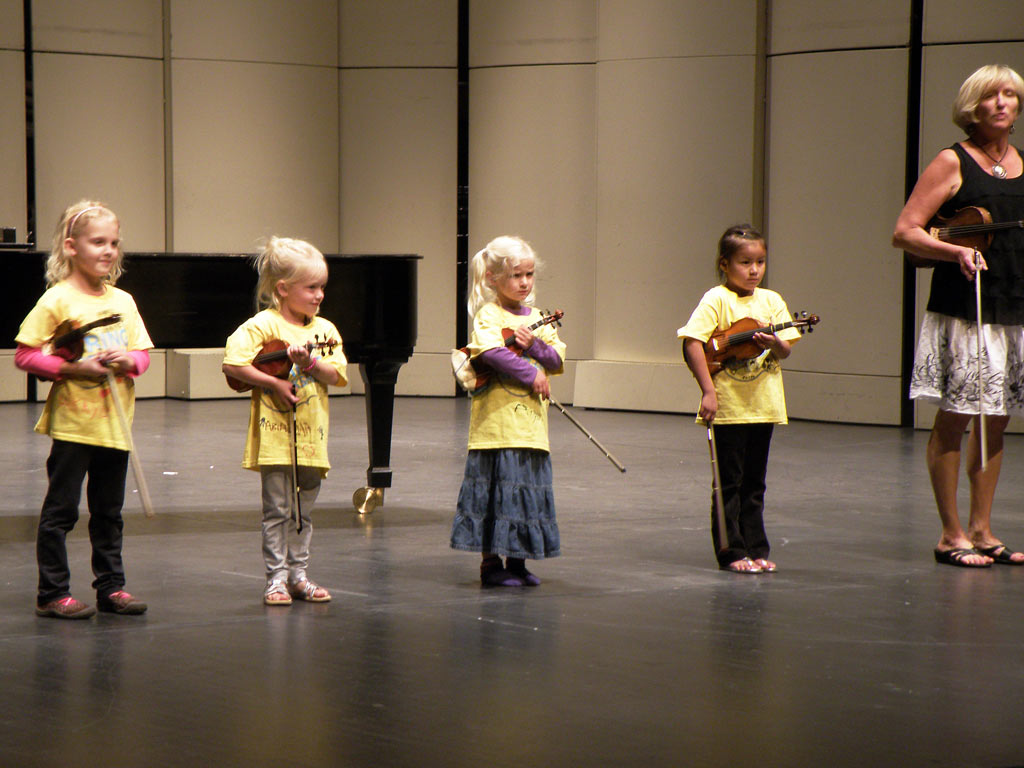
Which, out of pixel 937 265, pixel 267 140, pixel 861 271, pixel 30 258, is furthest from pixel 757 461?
pixel 267 140

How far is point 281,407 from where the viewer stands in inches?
166

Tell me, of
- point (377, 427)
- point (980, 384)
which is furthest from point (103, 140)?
point (980, 384)

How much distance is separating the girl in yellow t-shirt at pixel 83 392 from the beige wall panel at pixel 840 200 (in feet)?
20.1

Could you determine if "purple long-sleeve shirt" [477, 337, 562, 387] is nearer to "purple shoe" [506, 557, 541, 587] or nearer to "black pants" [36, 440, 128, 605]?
"purple shoe" [506, 557, 541, 587]

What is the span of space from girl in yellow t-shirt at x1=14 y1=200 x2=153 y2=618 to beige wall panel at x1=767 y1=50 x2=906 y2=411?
614 cm

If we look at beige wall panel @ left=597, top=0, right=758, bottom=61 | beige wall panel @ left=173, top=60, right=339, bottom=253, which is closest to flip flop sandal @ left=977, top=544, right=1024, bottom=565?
beige wall panel @ left=597, top=0, right=758, bottom=61

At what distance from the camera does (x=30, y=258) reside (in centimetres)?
550

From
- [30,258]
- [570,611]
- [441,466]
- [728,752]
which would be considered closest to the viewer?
[728,752]

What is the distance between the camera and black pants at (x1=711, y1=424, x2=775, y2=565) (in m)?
4.71

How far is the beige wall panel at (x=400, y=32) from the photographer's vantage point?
11.0 meters

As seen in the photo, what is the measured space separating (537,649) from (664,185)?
6.58 m

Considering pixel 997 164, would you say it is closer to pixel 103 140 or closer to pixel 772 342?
pixel 772 342

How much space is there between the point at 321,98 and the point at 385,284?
18.0 feet

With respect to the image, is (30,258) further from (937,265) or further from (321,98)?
(321,98)
